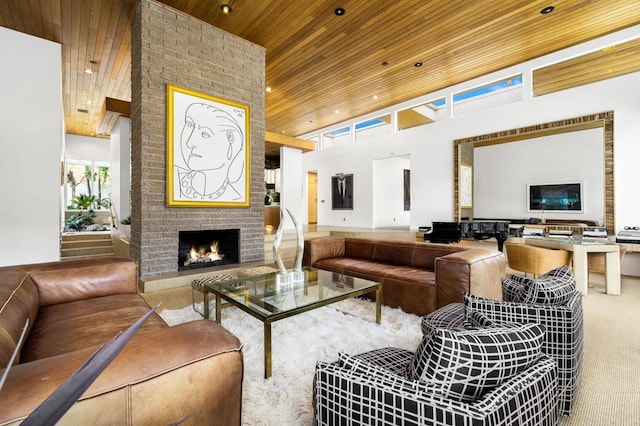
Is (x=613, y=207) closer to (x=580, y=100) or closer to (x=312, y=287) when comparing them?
(x=580, y=100)

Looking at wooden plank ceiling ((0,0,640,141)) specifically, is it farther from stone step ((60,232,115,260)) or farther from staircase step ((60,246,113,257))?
staircase step ((60,246,113,257))

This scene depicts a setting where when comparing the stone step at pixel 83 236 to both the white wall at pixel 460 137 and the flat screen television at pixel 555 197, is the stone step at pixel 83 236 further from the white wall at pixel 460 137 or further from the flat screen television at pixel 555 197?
the flat screen television at pixel 555 197

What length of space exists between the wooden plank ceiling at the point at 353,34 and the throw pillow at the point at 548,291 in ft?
11.8

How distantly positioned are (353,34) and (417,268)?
11.2 ft

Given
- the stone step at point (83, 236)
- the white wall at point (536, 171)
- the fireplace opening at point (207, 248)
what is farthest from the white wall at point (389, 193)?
the stone step at point (83, 236)

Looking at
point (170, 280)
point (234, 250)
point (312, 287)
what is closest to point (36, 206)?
point (170, 280)

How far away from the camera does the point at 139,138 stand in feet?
11.9

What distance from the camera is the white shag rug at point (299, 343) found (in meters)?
1.52

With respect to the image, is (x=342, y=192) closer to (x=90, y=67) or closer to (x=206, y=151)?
(x=206, y=151)

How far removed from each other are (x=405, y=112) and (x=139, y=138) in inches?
231

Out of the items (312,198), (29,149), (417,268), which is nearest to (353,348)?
(417,268)

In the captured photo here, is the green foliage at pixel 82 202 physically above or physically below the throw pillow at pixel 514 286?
above

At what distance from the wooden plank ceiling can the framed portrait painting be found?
45.4 inches

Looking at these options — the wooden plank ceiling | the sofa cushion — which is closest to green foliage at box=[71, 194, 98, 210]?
the wooden plank ceiling
